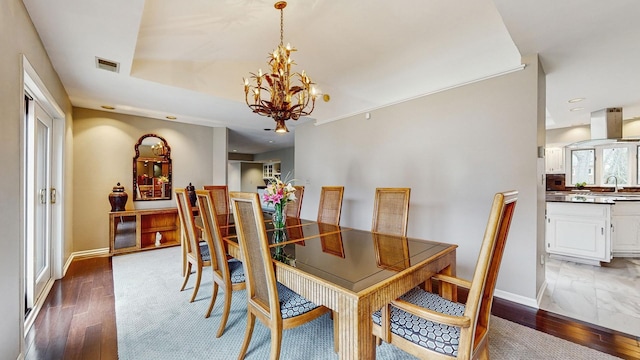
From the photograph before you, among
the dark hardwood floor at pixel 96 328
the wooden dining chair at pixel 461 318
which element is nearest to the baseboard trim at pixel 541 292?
the dark hardwood floor at pixel 96 328

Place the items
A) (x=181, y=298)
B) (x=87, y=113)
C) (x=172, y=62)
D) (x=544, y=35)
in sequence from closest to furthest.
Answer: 1. (x=544, y=35)
2. (x=181, y=298)
3. (x=172, y=62)
4. (x=87, y=113)

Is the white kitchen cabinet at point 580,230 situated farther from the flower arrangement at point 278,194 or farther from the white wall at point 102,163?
the white wall at point 102,163

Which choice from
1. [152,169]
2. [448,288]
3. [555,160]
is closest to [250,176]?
[152,169]

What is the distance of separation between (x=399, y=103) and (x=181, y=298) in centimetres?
346

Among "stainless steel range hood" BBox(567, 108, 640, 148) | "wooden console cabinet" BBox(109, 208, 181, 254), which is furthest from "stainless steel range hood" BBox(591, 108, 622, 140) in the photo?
"wooden console cabinet" BBox(109, 208, 181, 254)

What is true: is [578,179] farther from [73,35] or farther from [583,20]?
[73,35]

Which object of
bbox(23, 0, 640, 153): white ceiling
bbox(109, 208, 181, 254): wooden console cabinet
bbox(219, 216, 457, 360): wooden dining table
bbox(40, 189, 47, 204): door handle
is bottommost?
bbox(109, 208, 181, 254): wooden console cabinet

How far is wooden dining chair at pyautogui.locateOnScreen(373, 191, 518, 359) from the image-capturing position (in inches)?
42.4

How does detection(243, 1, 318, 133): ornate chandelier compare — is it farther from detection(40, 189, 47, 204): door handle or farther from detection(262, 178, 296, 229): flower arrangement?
detection(40, 189, 47, 204): door handle

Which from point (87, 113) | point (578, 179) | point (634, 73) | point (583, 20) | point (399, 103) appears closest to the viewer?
point (583, 20)

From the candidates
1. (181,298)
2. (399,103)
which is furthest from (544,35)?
(181,298)

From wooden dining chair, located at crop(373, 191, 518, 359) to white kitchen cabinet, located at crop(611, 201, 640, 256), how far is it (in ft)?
13.7

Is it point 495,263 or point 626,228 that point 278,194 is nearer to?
point 495,263

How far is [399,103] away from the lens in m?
3.51
